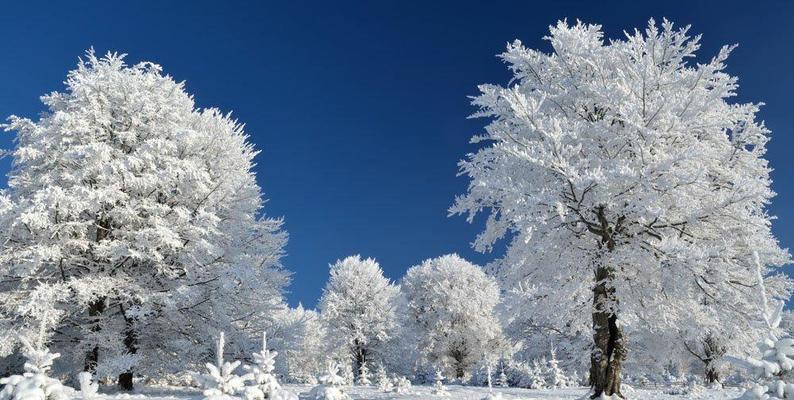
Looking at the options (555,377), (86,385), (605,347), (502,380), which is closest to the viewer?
(86,385)

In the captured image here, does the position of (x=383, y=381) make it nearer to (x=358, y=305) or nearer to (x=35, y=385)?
(x=35, y=385)

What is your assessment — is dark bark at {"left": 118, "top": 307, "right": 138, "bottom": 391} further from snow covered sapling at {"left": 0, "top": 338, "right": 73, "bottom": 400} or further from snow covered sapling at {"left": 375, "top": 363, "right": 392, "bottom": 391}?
snow covered sapling at {"left": 375, "top": 363, "right": 392, "bottom": 391}

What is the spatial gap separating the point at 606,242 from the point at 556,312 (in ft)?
6.68

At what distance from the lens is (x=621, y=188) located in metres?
10.3

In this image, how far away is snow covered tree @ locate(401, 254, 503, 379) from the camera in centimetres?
3919

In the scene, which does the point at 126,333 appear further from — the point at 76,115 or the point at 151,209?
the point at 76,115

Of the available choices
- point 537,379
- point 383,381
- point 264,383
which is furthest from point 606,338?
point 537,379

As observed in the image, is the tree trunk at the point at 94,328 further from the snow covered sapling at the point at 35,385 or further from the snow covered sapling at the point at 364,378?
the snow covered sapling at the point at 364,378

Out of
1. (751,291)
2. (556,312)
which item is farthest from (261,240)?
(751,291)

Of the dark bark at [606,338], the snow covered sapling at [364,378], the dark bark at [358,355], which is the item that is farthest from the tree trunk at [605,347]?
the dark bark at [358,355]

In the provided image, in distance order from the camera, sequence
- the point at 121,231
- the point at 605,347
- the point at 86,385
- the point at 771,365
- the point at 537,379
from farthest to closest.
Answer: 1. the point at 537,379
2. the point at 121,231
3. the point at 605,347
4. the point at 86,385
5. the point at 771,365

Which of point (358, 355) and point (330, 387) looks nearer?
point (330, 387)

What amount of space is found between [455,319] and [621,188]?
31.1 meters

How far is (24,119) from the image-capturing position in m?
14.5
